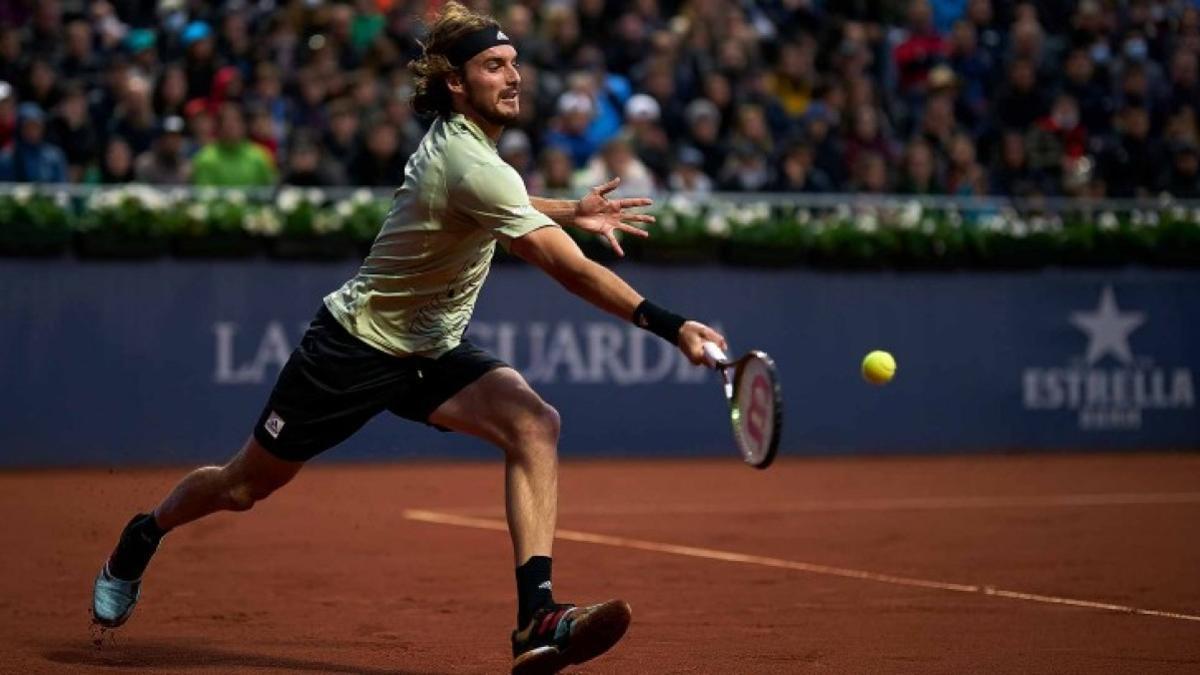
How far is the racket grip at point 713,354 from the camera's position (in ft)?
17.8

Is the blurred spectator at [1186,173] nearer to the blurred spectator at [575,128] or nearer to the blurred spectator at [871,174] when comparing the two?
the blurred spectator at [871,174]

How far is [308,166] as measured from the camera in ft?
48.8

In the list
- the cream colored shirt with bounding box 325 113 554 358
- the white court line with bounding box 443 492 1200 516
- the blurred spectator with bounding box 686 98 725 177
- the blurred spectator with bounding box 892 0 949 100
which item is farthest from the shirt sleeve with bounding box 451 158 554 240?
the blurred spectator with bounding box 892 0 949 100

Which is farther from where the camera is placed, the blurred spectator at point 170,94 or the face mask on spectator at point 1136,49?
the face mask on spectator at point 1136,49

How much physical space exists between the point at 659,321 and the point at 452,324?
106 cm

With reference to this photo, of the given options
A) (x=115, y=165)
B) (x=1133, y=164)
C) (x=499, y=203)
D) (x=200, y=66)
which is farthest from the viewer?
(x=1133, y=164)

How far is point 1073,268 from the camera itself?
16141mm

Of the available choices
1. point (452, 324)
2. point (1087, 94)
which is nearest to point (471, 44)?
point (452, 324)

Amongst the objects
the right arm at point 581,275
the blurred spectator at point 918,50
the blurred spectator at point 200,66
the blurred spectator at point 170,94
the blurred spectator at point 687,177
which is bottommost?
the right arm at point 581,275

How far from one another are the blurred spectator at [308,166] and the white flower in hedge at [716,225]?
2.92 m

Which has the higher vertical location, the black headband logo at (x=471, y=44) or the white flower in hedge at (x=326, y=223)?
the white flower in hedge at (x=326, y=223)

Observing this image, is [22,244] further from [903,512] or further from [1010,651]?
[1010,651]

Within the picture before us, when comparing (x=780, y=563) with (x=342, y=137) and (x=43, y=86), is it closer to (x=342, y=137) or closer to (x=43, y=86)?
(x=342, y=137)

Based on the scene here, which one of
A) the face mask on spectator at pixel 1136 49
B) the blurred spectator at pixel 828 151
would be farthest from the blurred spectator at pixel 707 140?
the face mask on spectator at pixel 1136 49
